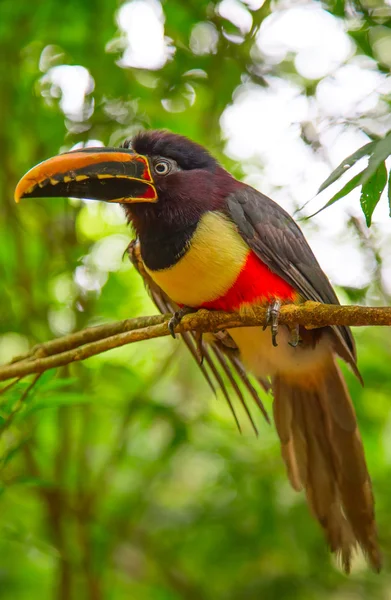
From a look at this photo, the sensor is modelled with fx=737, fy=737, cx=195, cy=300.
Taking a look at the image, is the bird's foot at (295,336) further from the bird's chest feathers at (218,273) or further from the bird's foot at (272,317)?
the bird's foot at (272,317)

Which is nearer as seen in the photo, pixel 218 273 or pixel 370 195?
pixel 370 195

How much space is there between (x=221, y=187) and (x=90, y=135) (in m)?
1.46

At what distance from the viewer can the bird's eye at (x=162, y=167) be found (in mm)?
3672

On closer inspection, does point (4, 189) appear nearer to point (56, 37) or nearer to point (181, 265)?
A: point (56, 37)

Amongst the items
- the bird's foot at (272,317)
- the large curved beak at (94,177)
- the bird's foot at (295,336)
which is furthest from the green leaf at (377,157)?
the large curved beak at (94,177)

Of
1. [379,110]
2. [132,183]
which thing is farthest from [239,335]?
[379,110]

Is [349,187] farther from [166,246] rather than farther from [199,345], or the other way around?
[199,345]

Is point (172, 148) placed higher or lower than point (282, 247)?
higher

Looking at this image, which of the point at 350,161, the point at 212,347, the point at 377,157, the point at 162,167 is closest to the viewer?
the point at 377,157

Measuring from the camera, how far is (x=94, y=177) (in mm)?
3445

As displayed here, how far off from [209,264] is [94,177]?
68 centimetres

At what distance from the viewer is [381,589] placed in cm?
487

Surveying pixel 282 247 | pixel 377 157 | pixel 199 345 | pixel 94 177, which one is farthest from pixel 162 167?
pixel 377 157

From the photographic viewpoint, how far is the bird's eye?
3672 millimetres
